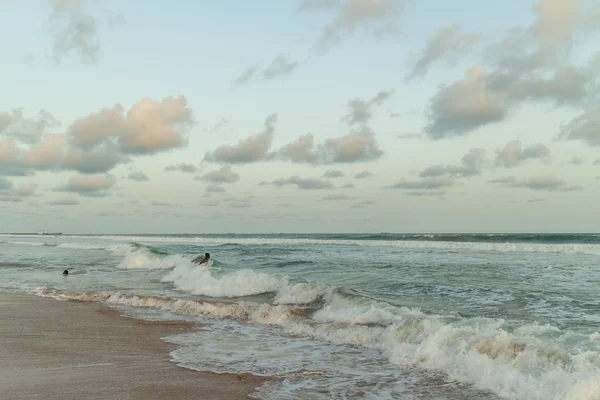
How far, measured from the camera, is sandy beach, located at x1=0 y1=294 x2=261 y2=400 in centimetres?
600

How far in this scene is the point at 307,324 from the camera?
10930 millimetres

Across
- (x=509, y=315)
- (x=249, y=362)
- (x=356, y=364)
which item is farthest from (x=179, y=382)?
(x=509, y=315)

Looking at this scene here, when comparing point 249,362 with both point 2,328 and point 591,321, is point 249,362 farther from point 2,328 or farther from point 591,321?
point 591,321

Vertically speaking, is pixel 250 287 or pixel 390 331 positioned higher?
pixel 390 331

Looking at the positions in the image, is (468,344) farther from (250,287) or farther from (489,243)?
(489,243)

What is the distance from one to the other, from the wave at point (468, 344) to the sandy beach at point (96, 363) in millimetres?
2878

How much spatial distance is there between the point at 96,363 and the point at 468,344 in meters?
5.96

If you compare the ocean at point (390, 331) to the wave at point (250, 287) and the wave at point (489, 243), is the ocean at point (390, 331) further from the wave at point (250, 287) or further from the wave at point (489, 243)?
the wave at point (489, 243)

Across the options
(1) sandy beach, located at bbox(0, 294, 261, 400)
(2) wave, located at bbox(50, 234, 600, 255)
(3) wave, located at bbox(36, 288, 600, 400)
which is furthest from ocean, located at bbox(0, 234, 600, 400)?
(2) wave, located at bbox(50, 234, 600, 255)


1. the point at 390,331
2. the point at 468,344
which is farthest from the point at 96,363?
the point at 468,344

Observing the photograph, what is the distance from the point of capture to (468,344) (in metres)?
7.73

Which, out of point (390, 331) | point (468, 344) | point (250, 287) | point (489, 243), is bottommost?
point (250, 287)

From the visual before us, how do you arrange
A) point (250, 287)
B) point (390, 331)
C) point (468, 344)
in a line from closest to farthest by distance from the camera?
point (468, 344) < point (390, 331) < point (250, 287)

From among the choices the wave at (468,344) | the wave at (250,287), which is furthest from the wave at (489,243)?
the wave at (468,344)
